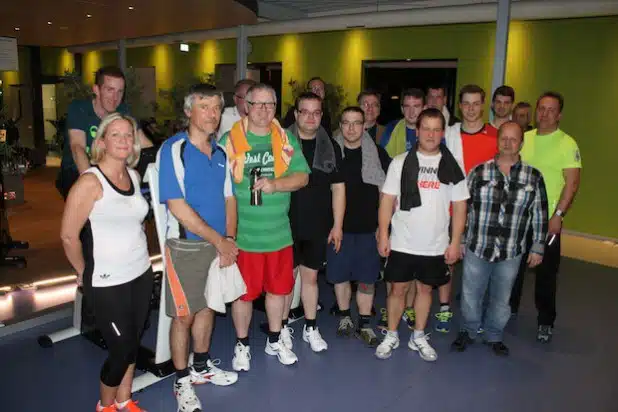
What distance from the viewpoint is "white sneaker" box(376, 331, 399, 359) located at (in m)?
3.14

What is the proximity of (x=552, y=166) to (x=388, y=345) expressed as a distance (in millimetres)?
1553

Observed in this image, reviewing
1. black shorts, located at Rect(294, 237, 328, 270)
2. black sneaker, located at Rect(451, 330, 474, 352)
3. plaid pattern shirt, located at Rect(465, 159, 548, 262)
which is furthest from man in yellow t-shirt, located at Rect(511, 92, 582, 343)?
black shorts, located at Rect(294, 237, 328, 270)

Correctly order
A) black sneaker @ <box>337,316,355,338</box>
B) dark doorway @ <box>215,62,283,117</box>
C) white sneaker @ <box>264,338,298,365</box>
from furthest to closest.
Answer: dark doorway @ <box>215,62,283,117</box>, black sneaker @ <box>337,316,355,338</box>, white sneaker @ <box>264,338,298,365</box>

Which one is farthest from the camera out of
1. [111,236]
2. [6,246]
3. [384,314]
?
[6,246]

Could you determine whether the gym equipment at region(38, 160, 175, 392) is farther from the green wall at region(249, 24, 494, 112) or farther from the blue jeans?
the green wall at region(249, 24, 494, 112)

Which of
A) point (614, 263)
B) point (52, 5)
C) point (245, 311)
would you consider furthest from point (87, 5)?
point (614, 263)

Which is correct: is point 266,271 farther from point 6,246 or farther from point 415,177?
point 6,246

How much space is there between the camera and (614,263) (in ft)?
18.2

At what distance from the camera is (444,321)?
3584 millimetres

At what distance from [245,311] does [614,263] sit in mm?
4525

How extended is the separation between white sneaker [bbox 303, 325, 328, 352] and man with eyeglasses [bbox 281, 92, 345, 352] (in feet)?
0.52

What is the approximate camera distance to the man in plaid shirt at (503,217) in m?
3.01

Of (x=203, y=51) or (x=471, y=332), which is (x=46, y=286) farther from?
(x=203, y=51)

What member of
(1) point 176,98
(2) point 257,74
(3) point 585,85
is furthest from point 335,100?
(3) point 585,85
